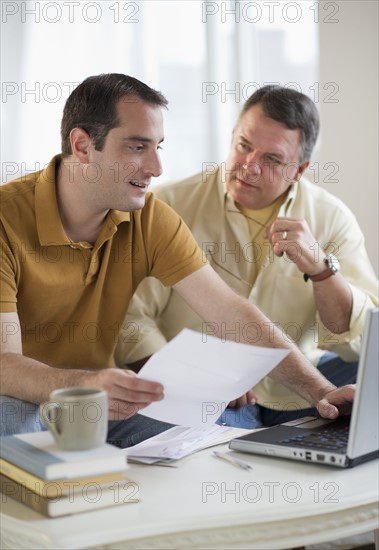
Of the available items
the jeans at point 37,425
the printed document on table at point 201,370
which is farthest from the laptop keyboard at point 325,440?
the jeans at point 37,425

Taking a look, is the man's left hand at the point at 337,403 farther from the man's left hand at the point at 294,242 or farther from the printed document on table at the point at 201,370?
the man's left hand at the point at 294,242

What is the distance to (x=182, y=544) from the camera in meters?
1.13

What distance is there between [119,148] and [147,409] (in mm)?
754

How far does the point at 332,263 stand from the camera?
2221 mm

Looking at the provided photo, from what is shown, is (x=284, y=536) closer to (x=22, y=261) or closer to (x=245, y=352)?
(x=245, y=352)

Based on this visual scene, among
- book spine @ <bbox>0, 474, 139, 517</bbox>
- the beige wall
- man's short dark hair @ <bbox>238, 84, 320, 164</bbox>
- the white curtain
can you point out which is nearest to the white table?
book spine @ <bbox>0, 474, 139, 517</bbox>

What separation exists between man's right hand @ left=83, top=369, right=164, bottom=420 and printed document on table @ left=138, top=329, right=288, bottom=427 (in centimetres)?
1

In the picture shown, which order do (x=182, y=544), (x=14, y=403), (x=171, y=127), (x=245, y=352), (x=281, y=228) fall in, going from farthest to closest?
(x=171, y=127), (x=281, y=228), (x=14, y=403), (x=245, y=352), (x=182, y=544)

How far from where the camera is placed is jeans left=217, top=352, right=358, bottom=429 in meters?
2.10

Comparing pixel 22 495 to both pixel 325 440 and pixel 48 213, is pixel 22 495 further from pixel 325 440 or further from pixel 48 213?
pixel 48 213

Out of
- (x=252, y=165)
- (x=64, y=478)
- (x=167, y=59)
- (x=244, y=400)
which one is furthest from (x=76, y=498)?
(x=167, y=59)

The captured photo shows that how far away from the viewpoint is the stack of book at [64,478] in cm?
114

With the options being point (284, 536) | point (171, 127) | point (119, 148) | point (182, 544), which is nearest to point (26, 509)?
point (182, 544)

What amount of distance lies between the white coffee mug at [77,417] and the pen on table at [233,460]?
0.88ft
